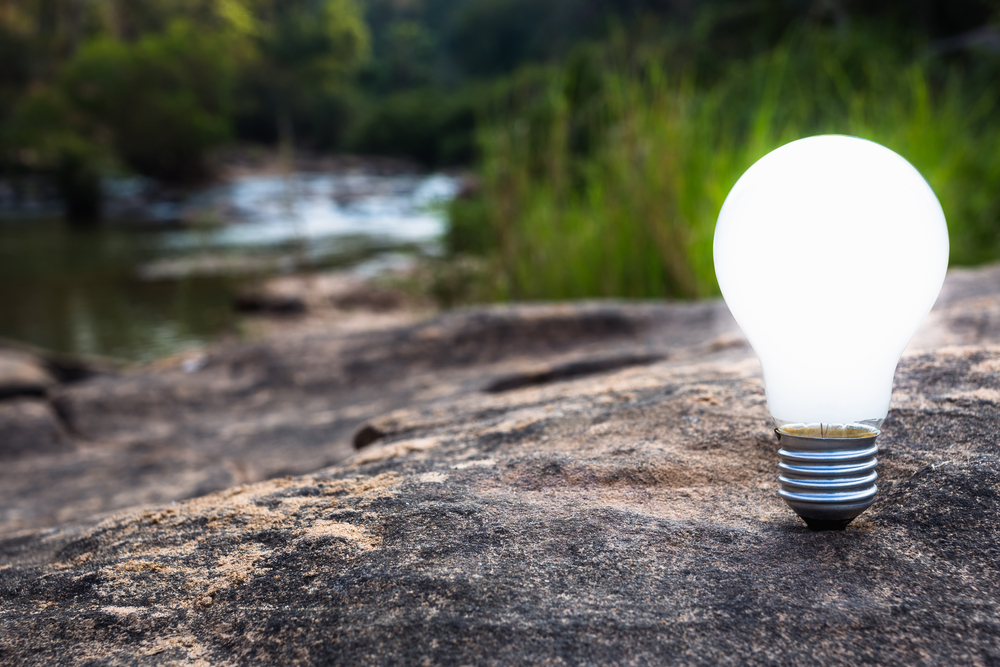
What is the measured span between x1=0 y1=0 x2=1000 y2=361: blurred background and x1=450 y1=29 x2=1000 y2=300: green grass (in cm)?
1

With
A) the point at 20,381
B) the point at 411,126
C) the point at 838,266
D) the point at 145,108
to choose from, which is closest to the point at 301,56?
the point at 411,126

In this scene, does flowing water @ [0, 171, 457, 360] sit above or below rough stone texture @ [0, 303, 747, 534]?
below

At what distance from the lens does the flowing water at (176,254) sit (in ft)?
22.0

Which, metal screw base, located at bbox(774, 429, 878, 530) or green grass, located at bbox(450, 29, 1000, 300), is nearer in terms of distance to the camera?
metal screw base, located at bbox(774, 429, 878, 530)

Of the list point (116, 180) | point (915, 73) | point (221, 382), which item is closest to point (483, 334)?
point (221, 382)

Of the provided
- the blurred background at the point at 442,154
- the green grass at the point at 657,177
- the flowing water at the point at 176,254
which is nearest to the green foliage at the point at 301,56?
the blurred background at the point at 442,154

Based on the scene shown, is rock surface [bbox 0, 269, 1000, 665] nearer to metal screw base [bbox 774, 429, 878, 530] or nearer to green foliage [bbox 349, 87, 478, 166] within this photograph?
metal screw base [bbox 774, 429, 878, 530]

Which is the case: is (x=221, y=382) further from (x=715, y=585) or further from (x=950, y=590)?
(x=950, y=590)

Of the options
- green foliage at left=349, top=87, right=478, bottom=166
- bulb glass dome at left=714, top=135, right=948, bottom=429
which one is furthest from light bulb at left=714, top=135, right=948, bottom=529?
green foliage at left=349, top=87, right=478, bottom=166

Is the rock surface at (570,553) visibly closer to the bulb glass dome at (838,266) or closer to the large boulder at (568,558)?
the large boulder at (568,558)

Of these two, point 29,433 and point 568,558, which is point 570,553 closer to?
point 568,558

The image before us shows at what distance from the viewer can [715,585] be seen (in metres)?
0.66

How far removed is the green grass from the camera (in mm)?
2902

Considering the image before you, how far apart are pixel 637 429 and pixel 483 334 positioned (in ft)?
3.61
